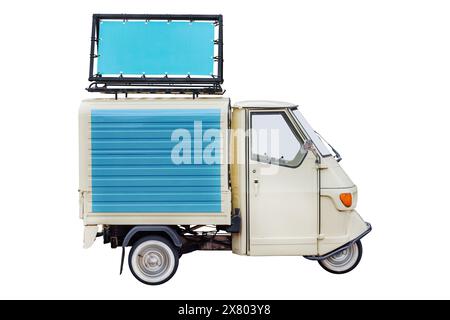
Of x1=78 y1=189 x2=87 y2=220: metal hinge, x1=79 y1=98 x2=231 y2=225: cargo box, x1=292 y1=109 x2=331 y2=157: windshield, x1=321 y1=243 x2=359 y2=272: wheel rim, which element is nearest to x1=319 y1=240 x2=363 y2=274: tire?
x1=321 y1=243 x2=359 y2=272: wheel rim

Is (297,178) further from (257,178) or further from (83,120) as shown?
(83,120)

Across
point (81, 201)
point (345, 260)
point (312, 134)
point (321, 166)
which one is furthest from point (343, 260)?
point (81, 201)

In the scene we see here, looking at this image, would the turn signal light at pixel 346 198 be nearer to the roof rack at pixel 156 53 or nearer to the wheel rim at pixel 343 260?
the wheel rim at pixel 343 260

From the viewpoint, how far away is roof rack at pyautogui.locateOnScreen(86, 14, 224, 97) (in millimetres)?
8008

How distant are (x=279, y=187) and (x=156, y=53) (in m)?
2.13

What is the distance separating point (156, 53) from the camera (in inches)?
317

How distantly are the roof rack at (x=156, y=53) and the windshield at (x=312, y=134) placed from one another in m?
0.97

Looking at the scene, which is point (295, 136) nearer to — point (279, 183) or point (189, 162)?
point (279, 183)

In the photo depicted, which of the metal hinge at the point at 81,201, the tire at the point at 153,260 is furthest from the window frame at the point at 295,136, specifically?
the metal hinge at the point at 81,201

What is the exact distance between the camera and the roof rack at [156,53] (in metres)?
8.01

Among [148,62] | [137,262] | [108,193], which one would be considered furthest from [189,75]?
[137,262]

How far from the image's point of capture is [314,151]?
8.00m

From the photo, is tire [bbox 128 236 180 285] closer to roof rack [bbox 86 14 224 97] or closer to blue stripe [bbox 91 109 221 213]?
blue stripe [bbox 91 109 221 213]

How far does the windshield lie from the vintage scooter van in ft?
0.05
